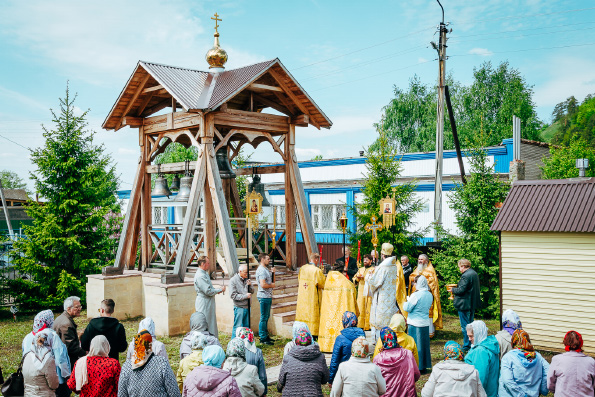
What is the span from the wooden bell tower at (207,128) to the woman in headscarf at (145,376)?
21.5ft

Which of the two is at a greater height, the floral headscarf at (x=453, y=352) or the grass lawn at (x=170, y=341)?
the floral headscarf at (x=453, y=352)

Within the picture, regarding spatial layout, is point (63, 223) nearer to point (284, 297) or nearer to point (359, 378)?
point (284, 297)

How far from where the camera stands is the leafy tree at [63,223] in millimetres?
14570

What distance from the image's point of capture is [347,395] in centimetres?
483

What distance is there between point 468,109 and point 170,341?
36.2 metres

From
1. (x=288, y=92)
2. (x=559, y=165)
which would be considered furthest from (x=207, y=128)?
(x=559, y=165)

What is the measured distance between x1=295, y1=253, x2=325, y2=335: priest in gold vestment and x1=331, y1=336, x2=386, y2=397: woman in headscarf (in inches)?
205

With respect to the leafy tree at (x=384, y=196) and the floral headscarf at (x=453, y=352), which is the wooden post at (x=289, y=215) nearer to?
the leafy tree at (x=384, y=196)

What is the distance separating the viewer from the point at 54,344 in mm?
5773

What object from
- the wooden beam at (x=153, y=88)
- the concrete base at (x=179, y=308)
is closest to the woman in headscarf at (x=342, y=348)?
the concrete base at (x=179, y=308)

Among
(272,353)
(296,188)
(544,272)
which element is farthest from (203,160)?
(544,272)

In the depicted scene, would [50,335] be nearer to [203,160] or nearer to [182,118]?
[203,160]

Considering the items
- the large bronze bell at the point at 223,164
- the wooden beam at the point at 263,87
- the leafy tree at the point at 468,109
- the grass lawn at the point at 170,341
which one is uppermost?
the leafy tree at the point at 468,109

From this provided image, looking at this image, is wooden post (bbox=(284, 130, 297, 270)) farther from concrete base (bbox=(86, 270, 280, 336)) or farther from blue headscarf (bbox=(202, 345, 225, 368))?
blue headscarf (bbox=(202, 345, 225, 368))
